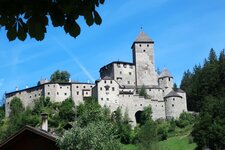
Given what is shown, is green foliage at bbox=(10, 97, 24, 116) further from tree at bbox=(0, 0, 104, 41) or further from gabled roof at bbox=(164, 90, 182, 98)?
tree at bbox=(0, 0, 104, 41)

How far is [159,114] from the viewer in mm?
80000

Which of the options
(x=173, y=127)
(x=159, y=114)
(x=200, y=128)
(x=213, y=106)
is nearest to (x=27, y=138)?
(x=200, y=128)

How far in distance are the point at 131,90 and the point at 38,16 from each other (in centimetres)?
7922

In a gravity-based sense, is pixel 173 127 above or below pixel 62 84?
below

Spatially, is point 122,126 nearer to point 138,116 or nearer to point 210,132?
point 138,116

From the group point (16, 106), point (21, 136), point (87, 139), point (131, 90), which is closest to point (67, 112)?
point (16, 106)

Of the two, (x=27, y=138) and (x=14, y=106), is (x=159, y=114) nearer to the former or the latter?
(x=14, y=106)

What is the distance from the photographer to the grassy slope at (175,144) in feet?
191

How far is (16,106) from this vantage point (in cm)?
8225

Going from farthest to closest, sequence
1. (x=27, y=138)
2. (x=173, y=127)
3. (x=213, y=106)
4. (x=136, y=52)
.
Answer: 1. (x=136, y=52)
2. (x=173, y=127)
3. (x=213, y=106)
4. (x=27, y=138)

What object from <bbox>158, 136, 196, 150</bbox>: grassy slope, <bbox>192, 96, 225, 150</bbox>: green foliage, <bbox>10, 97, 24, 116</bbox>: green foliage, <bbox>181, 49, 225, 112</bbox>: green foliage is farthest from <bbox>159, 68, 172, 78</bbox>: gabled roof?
<bbox>192, 96, 225, 150</bbox>: green foliage

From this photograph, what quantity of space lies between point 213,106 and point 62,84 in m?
31.3

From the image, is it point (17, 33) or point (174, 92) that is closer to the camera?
point (17, 33)

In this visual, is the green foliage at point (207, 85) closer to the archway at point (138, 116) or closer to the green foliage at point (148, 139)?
the archway at point (138, 116)
